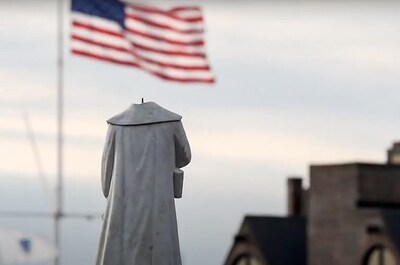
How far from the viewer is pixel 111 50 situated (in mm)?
31766

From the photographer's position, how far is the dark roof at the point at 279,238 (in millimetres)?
71812

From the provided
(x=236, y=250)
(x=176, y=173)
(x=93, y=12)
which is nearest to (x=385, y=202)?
(x=236, y=250)

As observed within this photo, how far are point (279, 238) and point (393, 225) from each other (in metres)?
12.0

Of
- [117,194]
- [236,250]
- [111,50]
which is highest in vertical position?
[111,50]

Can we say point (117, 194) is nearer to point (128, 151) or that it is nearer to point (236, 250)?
point (128, 151)

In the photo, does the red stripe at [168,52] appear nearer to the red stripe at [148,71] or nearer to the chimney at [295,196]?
the red stripe at [148,71]

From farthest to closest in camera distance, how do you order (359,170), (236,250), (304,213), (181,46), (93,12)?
(304,213), (236,250), (359,170), (93,12), (181,46)

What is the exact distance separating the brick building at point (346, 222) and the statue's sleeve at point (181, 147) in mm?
44361

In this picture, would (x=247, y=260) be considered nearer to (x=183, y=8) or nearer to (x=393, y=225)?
(x=393, y=225)

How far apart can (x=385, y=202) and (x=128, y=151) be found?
50.0m

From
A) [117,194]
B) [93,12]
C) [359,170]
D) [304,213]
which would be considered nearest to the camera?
[117,194]

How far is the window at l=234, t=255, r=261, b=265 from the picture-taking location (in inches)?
2837

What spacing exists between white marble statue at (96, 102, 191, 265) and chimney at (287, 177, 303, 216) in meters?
62.3

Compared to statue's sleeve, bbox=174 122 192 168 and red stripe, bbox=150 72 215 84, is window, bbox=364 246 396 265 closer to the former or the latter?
red stripe, bbox=150 72 215 84
